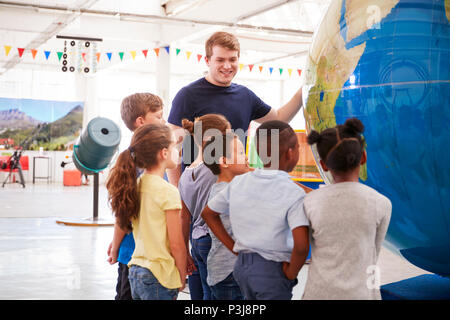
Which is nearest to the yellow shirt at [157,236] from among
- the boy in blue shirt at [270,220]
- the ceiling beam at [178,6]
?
the boy in blue shirt at [270,220]

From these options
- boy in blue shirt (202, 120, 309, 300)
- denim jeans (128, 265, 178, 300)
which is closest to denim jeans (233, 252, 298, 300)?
→ boy in blue shirt (202, 120, 309, 300)

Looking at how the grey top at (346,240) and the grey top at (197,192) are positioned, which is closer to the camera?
the grey top at (346,240)

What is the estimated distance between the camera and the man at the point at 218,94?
269 centimetres

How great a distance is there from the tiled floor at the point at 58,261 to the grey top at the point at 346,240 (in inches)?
74.6

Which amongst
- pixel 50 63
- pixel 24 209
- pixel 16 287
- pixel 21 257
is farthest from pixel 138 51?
pixel 16 287

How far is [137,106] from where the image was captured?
271 cm

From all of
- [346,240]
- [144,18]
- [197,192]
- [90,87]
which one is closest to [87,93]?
[90,87]

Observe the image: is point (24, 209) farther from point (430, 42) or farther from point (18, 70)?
point (18, 70)

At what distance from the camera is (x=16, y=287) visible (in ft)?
12.8

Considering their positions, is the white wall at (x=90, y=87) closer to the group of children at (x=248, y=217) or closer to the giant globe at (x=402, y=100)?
the giant globe at (x=402, y=100)

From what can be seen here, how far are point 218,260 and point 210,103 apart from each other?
86 centimetres

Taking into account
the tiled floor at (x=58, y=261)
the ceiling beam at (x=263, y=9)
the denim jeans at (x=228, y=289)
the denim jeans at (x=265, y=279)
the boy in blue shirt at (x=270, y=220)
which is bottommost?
the tiled floor at (x=58, y=261)

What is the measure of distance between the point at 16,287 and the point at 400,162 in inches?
112

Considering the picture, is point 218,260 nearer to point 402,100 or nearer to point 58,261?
point 402,100
